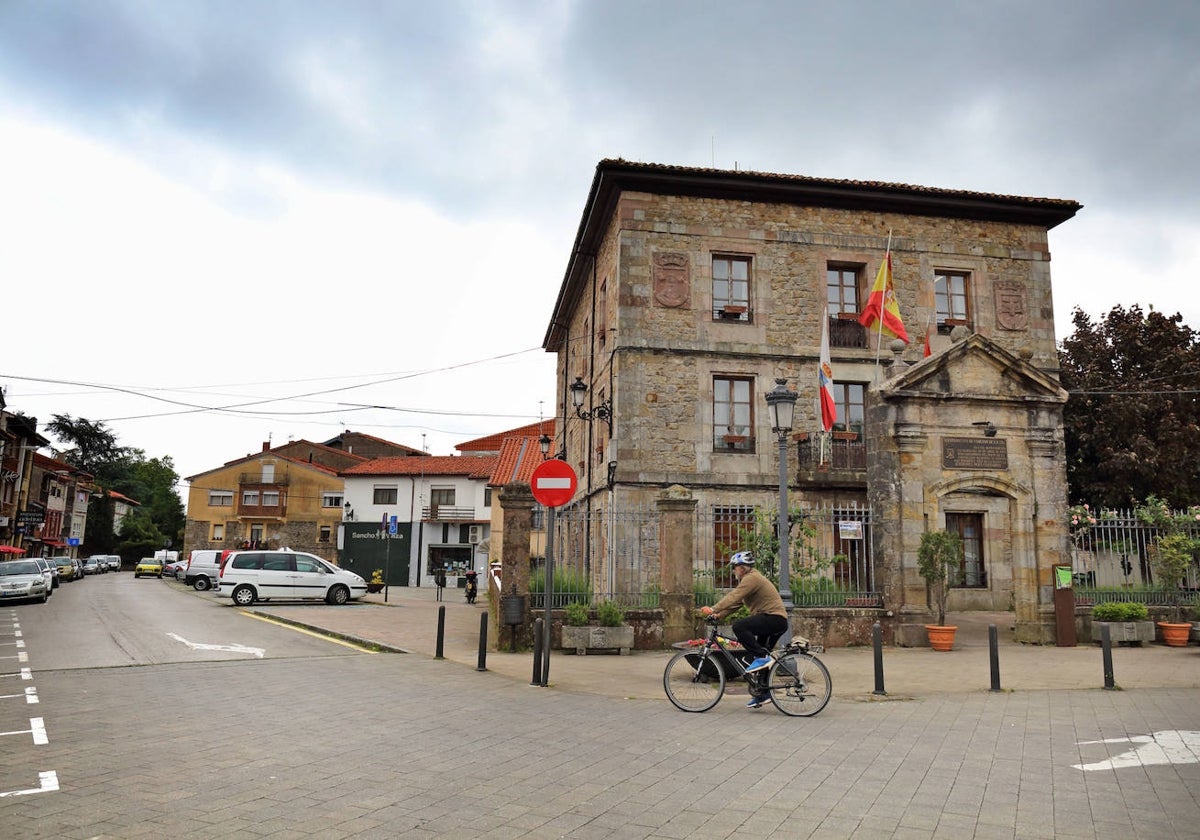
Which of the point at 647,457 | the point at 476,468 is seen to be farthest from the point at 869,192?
the point at 476,468

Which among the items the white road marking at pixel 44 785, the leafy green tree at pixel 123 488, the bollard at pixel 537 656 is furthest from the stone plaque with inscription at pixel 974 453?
the leafy green tree at pixel 123 488

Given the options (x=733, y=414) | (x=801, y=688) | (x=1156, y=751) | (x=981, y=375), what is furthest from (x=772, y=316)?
(x=1156, y=751)

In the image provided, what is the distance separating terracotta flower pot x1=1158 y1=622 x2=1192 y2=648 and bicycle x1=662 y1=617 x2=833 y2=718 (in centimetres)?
1000

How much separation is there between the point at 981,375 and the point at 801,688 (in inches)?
374

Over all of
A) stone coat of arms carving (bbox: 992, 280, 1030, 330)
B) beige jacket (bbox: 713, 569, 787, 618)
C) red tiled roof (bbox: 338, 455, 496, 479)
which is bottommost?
beige jacket (bbox: 713, 569, 787, 618)

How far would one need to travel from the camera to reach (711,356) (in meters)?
21.2

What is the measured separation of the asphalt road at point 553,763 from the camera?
4863 mm

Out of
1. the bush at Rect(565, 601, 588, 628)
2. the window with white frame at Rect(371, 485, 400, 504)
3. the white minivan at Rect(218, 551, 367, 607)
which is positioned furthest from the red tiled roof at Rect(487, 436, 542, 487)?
the window with white frame at Rect(371, 485, 400, 504)

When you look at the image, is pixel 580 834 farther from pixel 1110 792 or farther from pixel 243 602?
pixel 243 602

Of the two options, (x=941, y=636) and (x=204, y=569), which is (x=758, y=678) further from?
(x=204, y=569)

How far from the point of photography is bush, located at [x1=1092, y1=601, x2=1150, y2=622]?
49.0 feet

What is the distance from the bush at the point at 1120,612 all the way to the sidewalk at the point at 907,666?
520mm

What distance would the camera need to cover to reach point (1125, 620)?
15.0m

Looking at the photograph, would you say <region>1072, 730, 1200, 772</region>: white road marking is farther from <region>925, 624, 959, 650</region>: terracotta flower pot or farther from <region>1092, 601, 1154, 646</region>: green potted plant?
<region>1092, 601, 1154, 646</region>: green potted plant
